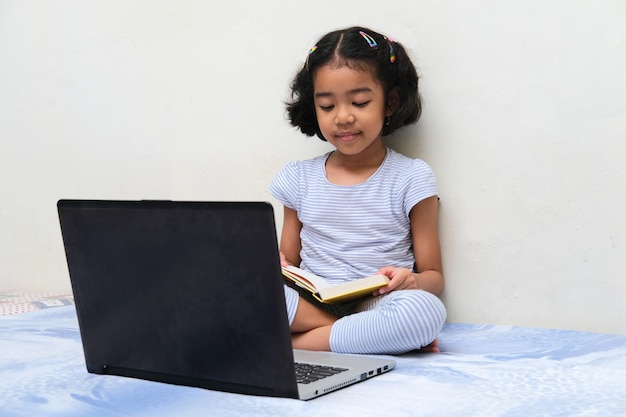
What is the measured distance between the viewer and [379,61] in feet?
5.28

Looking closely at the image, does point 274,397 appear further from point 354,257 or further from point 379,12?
point 379,12

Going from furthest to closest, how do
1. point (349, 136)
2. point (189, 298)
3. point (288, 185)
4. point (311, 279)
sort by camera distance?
point (288, 185) < point (349, 136) < point (311, 279) < point (189, 298)

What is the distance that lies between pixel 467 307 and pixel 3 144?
1420 mm

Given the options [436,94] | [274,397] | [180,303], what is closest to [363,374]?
[274,397]

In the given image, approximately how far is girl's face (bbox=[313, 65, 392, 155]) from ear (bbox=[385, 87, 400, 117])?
21 mm

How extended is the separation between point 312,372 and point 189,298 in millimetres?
217

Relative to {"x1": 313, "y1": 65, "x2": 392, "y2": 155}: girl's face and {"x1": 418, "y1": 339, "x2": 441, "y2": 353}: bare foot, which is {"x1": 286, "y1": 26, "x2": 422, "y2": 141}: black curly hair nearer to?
{"x1": 313, "y1": 65, "x2": 392, "y2": 155}: girl's face

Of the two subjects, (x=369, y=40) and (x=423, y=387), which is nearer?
(x=423, y=387)

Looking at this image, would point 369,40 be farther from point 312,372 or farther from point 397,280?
point 312,372

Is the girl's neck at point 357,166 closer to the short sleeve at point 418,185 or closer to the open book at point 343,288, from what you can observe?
the short sleeve at point 418,185

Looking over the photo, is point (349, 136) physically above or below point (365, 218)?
above

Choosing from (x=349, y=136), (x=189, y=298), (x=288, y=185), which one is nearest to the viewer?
(x=189, y=298)

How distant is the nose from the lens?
1.60 m

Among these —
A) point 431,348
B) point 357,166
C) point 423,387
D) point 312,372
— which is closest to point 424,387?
point 423,387
